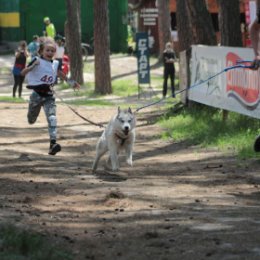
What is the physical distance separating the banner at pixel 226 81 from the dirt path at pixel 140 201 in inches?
48.4

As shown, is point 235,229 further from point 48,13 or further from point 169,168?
point 48,13

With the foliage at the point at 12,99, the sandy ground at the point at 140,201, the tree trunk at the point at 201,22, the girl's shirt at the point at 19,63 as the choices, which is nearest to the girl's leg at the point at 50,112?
the sandy ground at the point at 140,201

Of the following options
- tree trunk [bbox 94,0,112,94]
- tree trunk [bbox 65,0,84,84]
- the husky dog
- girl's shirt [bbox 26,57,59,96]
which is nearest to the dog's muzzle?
the husky dog

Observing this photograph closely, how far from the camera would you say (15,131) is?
1842cm

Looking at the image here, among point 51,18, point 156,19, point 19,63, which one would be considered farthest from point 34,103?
point 51,18

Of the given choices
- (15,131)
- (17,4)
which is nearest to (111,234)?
(15,131)

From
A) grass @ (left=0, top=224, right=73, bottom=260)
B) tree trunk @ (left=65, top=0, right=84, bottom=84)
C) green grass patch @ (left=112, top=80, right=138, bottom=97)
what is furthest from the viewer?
tree trunk @ (left=65, top=0, right=84, bottom=84)

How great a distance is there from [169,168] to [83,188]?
272 cm

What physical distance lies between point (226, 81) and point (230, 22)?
2711 mm

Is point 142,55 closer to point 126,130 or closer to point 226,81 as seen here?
point 226,81

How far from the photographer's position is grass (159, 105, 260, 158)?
14578mm

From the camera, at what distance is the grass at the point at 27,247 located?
21.2 ft

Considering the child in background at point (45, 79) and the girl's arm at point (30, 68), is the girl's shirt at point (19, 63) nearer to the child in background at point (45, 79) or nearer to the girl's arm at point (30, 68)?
the child in background at point (45, 79)

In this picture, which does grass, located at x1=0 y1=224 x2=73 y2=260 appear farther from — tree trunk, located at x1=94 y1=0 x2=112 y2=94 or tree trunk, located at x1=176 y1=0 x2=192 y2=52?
tree trunk, located at x1=94 y1=0 x2=112 y2=94
